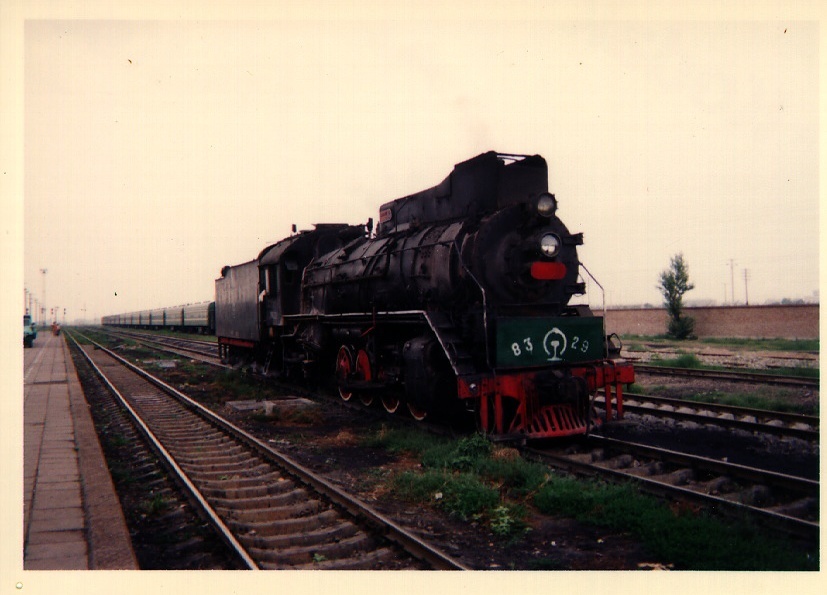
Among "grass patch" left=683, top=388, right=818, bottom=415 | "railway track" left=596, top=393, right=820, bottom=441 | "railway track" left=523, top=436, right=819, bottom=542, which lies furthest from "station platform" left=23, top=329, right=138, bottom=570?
"grass patch" left=683, top=388, right=818, bottom=415

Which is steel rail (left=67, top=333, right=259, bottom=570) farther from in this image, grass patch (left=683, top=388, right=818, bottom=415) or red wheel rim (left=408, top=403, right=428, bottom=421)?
grass patch (left=683, top=388, right=818, bottom=415)

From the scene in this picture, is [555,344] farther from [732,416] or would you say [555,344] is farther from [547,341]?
[732,416]

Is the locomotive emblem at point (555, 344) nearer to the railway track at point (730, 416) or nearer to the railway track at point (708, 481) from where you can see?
the railway track at point (708, 481)

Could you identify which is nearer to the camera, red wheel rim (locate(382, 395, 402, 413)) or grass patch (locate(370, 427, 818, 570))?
grass patch (locate(370, 427, 818, 570))

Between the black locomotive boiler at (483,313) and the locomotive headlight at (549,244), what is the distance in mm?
11

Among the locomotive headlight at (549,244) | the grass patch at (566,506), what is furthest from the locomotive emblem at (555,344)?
the grass patch at (566,506)

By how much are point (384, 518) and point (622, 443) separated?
2997mm

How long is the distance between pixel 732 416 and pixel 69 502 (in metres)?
7.51

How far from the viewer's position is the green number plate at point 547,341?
6367 mm

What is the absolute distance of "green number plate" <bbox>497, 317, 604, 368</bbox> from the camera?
6.37m

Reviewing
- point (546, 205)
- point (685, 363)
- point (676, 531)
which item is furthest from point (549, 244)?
point (685, 363)

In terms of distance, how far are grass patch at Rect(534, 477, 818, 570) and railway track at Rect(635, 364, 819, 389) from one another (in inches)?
286

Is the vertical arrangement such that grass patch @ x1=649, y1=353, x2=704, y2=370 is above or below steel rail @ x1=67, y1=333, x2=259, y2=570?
above

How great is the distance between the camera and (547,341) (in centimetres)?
663
